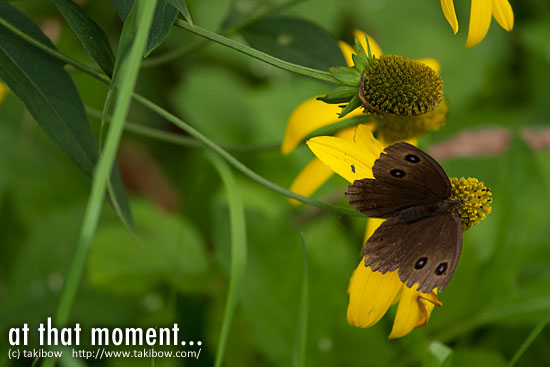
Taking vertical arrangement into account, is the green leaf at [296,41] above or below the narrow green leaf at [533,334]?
above

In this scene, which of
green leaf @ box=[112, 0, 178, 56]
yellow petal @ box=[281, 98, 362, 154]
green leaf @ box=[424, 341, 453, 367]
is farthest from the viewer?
yellow petal @ box=[281, 98, 362, 154]

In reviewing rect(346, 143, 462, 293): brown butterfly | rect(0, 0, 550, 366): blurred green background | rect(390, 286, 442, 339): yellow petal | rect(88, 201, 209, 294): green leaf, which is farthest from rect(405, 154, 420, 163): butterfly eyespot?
rect(88, 201, 209, 294): green leaf

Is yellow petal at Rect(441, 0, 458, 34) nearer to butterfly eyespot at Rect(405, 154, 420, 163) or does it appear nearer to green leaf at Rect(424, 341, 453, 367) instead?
butterfly eyespot at Rect(405, 154, 420, 163)

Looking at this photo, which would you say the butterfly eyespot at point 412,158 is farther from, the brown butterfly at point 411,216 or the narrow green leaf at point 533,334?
the narrow green leaf at point 533,334

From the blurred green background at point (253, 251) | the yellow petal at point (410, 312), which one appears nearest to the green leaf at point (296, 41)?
the blurred green background at point (253, 251)

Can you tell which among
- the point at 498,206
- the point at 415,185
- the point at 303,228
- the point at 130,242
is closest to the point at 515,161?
the point at 498,206

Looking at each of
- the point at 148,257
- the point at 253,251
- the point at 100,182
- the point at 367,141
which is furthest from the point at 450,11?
the point at 148,257

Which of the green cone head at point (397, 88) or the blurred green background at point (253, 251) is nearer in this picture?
the green cone head at point (397, 88)

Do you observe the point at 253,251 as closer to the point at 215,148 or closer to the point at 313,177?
the point at 313,177
